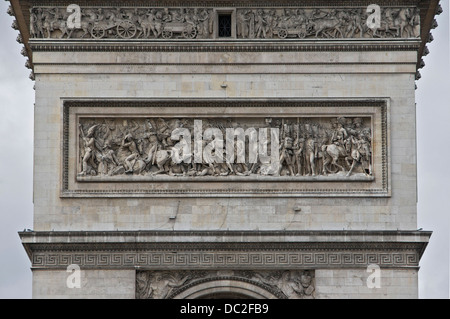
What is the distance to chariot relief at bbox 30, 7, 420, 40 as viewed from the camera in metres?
50.8

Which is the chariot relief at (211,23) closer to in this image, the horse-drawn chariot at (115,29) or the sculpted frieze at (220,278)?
the horse-drawn chariot at (115,29)

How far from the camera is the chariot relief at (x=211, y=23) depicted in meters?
50.8

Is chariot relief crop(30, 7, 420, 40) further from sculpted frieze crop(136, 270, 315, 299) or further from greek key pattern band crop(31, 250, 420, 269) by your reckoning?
sculpted frieze crop(136, 270, 315, 299)

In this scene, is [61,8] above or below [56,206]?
above

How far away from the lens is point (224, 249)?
1965 inches

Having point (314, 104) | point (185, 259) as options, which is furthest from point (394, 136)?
point (185, 259)

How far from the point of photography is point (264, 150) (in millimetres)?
50594

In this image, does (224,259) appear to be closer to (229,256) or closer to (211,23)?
(229,256)

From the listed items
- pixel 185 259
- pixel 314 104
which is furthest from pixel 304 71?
pixel 185 259

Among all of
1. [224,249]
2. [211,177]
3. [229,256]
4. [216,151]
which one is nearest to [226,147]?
[216,151]

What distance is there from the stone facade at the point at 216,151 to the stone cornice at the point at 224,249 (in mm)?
28

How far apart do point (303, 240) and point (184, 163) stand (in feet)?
9.64

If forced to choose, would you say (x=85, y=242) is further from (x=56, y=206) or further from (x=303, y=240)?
(x=303, y=240)

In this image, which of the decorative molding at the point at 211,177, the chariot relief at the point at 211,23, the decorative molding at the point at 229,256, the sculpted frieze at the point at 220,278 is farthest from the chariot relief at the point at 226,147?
the sculpted frieze at the point at 220,278
